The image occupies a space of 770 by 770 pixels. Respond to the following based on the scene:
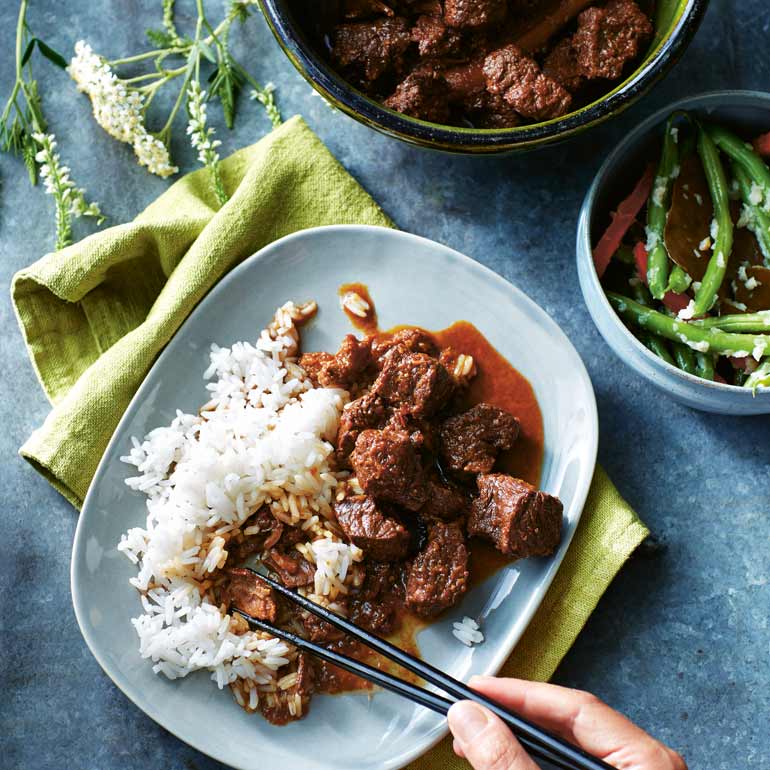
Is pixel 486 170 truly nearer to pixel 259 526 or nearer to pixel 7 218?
pixel 259 526

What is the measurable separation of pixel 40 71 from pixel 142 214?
0.78 meters

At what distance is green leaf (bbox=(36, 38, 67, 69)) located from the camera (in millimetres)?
3346

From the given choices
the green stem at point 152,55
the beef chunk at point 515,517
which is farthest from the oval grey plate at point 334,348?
the green stem at point 152,55

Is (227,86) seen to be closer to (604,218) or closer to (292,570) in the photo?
(604,218)

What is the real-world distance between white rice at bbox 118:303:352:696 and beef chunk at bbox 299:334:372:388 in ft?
0.15

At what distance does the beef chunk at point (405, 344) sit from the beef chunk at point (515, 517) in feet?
1.72

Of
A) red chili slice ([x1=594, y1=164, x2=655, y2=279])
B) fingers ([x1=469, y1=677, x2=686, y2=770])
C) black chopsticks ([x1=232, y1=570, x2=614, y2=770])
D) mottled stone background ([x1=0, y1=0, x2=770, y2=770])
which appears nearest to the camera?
black chopsticks ([x1=232, y1=570, x2=614, y2=770])

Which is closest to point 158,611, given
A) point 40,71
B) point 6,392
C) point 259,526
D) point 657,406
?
point 259,526

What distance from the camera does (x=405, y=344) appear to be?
3205 millimetres

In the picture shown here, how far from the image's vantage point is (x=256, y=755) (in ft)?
10.1

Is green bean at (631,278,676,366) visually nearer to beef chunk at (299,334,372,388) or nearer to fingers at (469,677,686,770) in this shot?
beef chunk at (299,334,372,388)

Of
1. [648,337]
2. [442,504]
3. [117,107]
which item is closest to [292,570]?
[442,504]

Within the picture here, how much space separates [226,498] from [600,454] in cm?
143

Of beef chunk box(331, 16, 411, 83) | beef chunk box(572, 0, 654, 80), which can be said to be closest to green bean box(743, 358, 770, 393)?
beef chunk box(572, 0, 654, 80)
